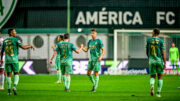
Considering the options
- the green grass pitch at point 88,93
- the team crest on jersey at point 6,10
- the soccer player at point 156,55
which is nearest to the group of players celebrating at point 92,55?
the soccer player at point 156,55

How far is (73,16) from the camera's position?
4419cm

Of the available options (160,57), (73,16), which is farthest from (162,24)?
(160,57)

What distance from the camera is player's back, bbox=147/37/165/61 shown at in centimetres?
1560

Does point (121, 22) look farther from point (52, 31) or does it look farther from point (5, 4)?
point (5, 4)

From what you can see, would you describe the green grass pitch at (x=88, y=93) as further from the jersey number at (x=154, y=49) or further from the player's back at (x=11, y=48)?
the jersey number at (x=154, y=49)

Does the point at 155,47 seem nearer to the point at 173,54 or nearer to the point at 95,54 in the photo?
the point at 95,54

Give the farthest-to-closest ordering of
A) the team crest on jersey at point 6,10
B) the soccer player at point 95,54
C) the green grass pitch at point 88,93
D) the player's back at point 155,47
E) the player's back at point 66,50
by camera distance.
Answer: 1. the team crest on jersey at point 6,10
2. the soccer player at point 95,54
3. the player's back at point 66,50
4. the player's back at point 155,47
5. the green grass pitch at point 88,93

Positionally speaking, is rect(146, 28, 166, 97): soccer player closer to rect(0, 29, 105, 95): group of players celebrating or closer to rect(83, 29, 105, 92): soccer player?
rect(0, 29, 105, 95): group of players celebrating

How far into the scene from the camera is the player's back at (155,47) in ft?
51.2

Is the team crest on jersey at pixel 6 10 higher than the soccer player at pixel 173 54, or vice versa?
the team crest on jersey at pixel 6 10

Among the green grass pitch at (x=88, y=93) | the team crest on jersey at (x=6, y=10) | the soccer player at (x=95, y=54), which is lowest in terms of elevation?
the green grass pitch at (x=88, y=93)

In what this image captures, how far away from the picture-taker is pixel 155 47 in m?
15.6

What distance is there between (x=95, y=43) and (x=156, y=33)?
386 centimetres

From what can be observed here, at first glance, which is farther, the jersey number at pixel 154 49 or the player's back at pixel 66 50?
the player's back at pixel 66 50
